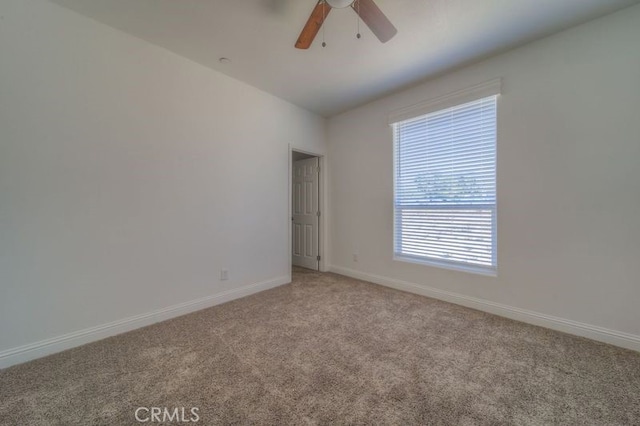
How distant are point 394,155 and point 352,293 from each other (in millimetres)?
1989

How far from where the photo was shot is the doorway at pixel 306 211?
4.48m

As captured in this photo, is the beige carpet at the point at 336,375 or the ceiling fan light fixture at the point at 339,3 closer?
the beige carpet at the point at 336,375

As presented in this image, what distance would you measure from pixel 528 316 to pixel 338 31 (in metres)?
3.25

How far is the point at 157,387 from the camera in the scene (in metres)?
1.58

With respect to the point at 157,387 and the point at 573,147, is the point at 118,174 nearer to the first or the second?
the point at 157,387

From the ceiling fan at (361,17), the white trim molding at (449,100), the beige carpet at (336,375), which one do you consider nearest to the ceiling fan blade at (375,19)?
the ceiling fan at (361,17)

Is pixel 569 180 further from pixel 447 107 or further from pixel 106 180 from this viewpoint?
pixel 106 180

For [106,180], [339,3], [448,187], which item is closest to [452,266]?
[448,187]

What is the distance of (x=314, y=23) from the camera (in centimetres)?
173

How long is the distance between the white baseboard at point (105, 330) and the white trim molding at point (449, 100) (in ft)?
10.2

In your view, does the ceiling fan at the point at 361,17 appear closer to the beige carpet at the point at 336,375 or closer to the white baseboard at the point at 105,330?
the beige carpet at the point at 336,375

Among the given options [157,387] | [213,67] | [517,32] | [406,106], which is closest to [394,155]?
[406,106]

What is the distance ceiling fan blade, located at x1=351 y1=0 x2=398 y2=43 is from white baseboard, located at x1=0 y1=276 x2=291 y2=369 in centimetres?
304

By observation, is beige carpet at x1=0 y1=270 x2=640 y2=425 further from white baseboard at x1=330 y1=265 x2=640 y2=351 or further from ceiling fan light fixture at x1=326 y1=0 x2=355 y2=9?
ceiling fan light fixture at x1=326 y1=0 x2=355 y2=9
